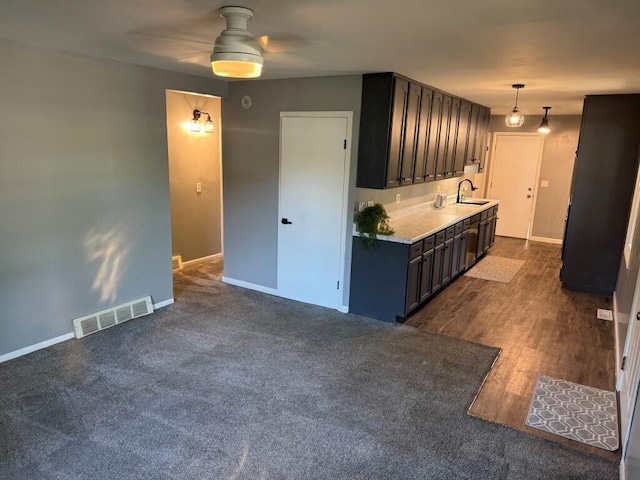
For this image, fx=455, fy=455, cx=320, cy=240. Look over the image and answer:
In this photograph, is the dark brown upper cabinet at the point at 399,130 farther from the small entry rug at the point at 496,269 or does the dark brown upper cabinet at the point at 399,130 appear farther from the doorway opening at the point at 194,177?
the doorway opening at the point at 194,177

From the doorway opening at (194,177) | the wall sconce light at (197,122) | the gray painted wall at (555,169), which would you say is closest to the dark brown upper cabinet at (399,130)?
the doorway opening at (194,177)

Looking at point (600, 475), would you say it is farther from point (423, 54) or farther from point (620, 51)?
point (423, 54)

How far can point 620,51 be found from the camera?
294 cm

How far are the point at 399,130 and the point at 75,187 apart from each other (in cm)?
298

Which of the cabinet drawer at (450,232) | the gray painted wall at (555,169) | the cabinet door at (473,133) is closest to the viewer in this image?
the cabinet drawer at (450,232)

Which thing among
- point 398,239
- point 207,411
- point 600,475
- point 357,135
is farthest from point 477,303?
point 207,411

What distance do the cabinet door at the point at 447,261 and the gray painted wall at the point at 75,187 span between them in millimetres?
3148

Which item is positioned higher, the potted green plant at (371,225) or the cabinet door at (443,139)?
the cabinet door at (443,139)

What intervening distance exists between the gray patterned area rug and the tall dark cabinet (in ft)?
8.95

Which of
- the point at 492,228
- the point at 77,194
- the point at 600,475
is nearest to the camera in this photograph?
the point at 600,475

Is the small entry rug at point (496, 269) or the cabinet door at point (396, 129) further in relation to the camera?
the small entry rug at point (496, 269)

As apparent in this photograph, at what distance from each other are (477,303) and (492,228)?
269 cm

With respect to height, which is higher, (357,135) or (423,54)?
(423,54)

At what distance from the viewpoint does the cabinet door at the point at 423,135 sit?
4.92 metres
